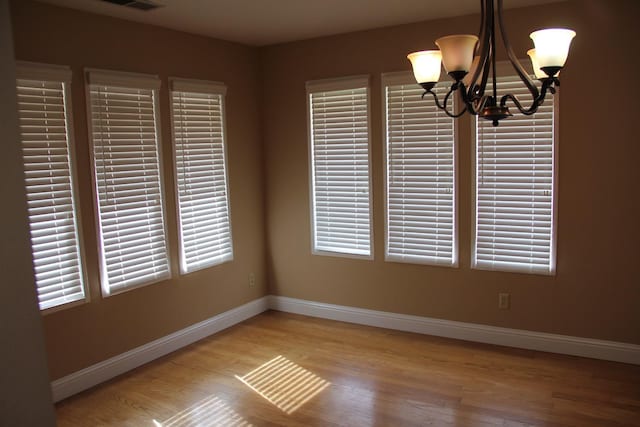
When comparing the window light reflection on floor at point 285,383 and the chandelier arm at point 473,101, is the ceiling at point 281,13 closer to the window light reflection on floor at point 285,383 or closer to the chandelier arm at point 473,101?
the chandelier arm at point 473,101

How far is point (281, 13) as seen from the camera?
12.4 feet

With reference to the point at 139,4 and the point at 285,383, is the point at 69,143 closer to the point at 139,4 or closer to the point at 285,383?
the point at 139,4

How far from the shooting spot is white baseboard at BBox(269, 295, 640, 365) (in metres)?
3.82

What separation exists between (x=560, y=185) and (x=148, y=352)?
3379 mm

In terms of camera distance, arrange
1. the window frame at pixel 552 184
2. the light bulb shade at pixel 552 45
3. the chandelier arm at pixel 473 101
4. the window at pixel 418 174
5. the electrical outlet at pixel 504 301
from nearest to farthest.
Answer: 1. the light bulb shade at pixel 552 45
2. the chandelier arm at pixel 473 101
3. the window frame at pixel 552 184
4. the electrical outlet at pixel 504 301
5. the window at pixel 418 174

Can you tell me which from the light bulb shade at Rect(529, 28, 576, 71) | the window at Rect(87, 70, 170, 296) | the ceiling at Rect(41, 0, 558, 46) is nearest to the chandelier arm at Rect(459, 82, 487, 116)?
the light bulb shade at Rect(529, 28, 576, 71)

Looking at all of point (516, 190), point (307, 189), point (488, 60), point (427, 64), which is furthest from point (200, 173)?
point (488, 60)

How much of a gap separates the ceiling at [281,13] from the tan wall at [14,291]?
1824 millimetres

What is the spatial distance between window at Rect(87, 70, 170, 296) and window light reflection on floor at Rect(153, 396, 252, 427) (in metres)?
1.08

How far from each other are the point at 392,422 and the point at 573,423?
1039 millimetres

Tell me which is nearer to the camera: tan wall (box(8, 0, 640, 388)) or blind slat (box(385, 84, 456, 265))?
tan wall (box(8, 0, 640, 388))

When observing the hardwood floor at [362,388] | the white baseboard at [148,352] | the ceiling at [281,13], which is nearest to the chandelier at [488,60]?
the ceiling at [281,13]

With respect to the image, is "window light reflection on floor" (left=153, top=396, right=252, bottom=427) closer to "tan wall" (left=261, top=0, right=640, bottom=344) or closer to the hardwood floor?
the hardwood floor

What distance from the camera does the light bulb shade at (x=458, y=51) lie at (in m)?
2.03
